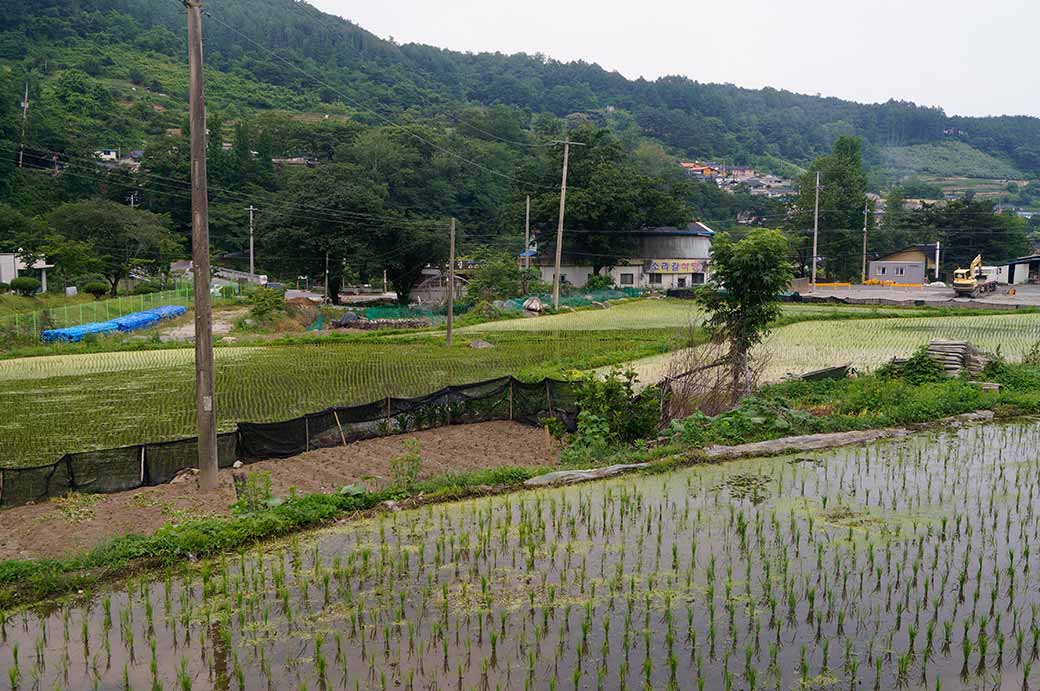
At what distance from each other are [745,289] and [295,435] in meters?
10.4

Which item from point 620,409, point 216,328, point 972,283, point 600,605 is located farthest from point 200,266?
point 972,283

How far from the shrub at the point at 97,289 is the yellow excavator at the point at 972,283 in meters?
47.1

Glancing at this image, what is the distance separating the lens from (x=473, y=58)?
192125 millimetres

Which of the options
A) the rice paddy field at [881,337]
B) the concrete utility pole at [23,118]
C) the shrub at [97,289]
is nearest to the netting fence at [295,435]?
the rice paddy field at [881,337]

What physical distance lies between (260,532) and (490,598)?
11.4 ft

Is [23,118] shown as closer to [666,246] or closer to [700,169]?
[666,246]

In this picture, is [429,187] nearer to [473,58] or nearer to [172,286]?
[172,286]

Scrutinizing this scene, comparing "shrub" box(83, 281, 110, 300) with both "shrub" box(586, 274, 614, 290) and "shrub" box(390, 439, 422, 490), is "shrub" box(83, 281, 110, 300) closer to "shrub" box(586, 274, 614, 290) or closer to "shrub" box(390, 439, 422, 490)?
"shrub" box(586, 274, 614, 290)

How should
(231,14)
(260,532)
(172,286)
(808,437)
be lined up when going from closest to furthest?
(260,532) → (808,437) → (172,286) → (231,14)

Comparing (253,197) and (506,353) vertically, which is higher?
(253,197)

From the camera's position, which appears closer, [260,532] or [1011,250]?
[260,532]

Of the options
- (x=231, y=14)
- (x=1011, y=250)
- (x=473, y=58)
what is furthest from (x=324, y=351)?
(x=473, y=58)

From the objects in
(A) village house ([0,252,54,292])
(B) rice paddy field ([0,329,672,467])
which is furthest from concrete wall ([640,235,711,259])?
(A) village house ([0,252,54,292])

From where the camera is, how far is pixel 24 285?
45.2 meters
